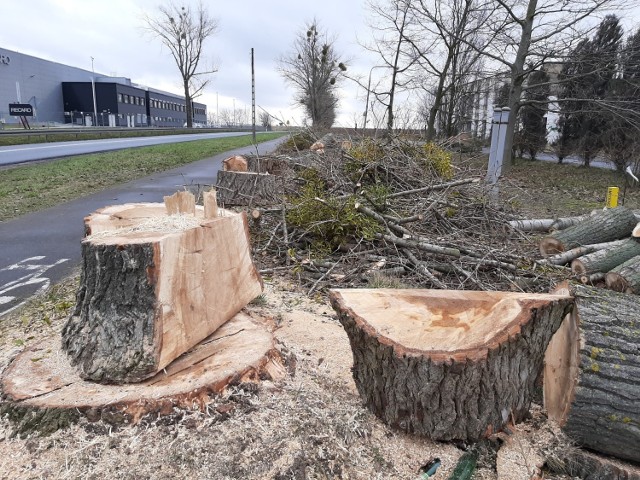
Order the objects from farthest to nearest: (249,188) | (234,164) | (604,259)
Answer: (234,164)
(249,188)
(604,259)

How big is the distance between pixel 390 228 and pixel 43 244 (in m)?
4.32

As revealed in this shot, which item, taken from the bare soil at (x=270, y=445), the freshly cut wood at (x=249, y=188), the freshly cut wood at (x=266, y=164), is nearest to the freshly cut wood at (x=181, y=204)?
the bare soil at (x=270, y=445)

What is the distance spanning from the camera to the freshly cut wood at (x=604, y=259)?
4656 mm

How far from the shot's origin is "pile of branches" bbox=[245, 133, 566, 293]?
169 inches

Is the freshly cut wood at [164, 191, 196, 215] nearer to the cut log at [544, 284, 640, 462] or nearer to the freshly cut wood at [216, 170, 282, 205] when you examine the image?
the cut log at [544, 284, 640, 462]

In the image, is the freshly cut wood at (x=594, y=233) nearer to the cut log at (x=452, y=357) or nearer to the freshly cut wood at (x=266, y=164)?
the cut log at (x=452, y=357)

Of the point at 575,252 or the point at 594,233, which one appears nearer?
the point at 575,252

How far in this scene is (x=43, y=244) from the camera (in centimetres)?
553

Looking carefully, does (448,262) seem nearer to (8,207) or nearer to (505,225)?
(505,225)

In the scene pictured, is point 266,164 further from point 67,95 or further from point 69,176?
point 67,95

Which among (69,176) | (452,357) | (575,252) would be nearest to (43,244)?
(452,357)

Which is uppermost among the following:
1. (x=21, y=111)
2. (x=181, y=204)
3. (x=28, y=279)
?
(x=21, y=111)

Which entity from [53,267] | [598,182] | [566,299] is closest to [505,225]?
[566,299]

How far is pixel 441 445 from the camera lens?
6.73ft
